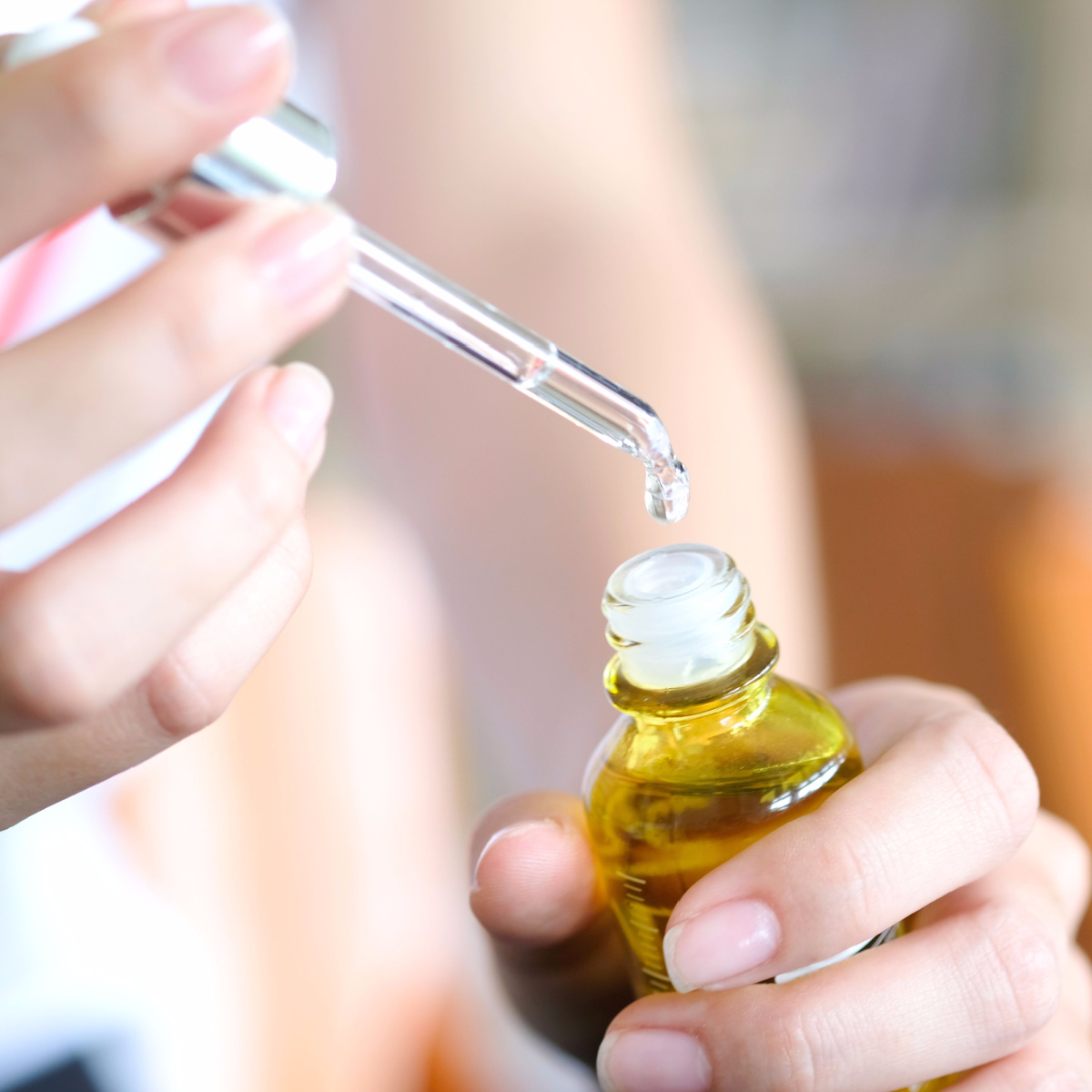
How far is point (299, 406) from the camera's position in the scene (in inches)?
9.4

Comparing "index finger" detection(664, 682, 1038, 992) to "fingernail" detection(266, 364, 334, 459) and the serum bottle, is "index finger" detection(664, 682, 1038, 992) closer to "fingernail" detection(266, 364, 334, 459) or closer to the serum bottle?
the serum bottle

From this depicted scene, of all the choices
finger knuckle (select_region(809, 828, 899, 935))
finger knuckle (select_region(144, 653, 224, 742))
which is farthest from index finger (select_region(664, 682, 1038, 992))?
finger knuckle (select_region(144, 653, 224, 742))

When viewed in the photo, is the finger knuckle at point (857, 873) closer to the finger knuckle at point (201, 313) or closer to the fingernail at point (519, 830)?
the fingernail at point (519, 830)

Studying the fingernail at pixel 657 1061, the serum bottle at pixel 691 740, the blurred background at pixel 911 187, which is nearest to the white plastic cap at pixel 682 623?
the serum bottle at pixel 691 740

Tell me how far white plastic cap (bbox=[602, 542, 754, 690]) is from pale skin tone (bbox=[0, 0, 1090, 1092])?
0.05 metres

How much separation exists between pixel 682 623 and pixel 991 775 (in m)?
0.12

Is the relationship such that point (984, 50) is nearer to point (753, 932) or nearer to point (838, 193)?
point (838, 193)

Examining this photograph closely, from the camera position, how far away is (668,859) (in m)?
0.29

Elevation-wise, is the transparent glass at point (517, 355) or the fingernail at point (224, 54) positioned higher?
the fingernail at point (224, 54)

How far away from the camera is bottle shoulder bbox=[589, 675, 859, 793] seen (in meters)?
0.29

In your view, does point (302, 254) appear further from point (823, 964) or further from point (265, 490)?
point (823, 964)

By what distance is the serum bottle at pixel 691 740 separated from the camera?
288 millimetres

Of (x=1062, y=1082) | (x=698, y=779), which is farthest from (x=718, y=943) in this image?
(x=1062, y=1082)

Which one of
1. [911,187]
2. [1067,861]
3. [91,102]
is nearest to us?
[91,102]
